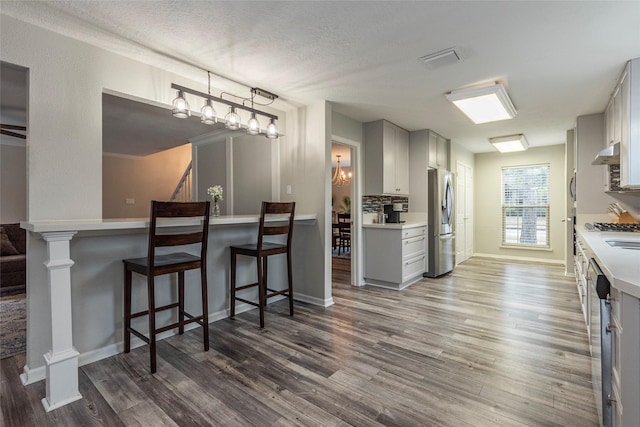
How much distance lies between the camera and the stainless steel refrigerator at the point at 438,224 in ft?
15.7

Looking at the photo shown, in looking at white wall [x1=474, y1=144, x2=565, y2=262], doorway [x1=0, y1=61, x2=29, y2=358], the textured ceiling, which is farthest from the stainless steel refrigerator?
doorway [x1=0, y1=61, x2=29, y2=358]

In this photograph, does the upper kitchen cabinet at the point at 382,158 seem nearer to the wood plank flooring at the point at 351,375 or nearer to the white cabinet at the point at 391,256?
the white cabinet at the point at 391,256

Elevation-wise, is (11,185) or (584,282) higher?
(11,185)

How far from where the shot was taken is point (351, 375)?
6.78 ft

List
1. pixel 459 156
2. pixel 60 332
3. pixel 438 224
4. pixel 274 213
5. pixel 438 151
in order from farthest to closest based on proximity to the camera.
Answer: pixel 459 156 < pixel 438 151 < pixel 438 224 < pixel 274 213 < pixel 60 332

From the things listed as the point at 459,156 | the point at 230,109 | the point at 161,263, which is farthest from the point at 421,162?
the point at 161,263

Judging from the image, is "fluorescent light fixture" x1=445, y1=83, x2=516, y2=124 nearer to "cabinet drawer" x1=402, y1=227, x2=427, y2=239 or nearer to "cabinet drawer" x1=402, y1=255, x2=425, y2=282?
"cabinet drawer" x1=402, y1=227, x2=427, y2=239

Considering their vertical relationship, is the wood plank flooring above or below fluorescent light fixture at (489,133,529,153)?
below

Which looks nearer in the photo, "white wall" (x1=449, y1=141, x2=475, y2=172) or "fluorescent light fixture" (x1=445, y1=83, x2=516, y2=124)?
"fluorescent light fixture" (x1=445, y1=83, x2=516, y2=124)

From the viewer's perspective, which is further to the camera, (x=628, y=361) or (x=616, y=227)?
(x=616, y=227)

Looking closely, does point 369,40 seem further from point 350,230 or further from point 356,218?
point 350,230

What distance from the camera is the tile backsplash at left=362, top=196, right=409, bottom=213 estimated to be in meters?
4.67

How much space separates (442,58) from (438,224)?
281 cm

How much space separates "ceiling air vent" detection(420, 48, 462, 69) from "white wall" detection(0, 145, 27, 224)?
6064 millimetres
